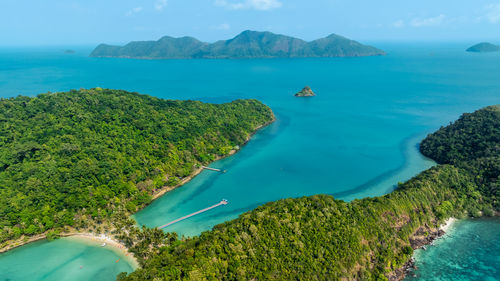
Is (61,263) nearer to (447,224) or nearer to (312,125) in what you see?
(447,224)

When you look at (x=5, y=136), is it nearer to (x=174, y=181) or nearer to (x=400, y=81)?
(x=174, y=181)

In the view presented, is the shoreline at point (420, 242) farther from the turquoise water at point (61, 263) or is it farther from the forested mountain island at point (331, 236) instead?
the turquoise water at point (61, 263)

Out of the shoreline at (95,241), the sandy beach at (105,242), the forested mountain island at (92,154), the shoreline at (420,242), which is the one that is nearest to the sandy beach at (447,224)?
the shoreline at (420,242)

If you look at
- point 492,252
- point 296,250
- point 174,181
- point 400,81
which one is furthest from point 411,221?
point 400,81

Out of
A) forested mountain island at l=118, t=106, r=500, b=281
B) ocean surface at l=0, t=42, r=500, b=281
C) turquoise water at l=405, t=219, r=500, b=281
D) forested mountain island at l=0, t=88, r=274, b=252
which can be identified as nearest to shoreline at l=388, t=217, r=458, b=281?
forested mountain island at l=118, t=106, r=500, b=281

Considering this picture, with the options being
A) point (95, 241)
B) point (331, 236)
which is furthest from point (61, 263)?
point (331, 236)

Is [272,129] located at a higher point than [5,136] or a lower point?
lower

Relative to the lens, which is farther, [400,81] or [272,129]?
[400,81]

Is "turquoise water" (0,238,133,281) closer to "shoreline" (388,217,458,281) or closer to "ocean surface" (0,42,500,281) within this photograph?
"ocean surface" (0,42,500,281)
